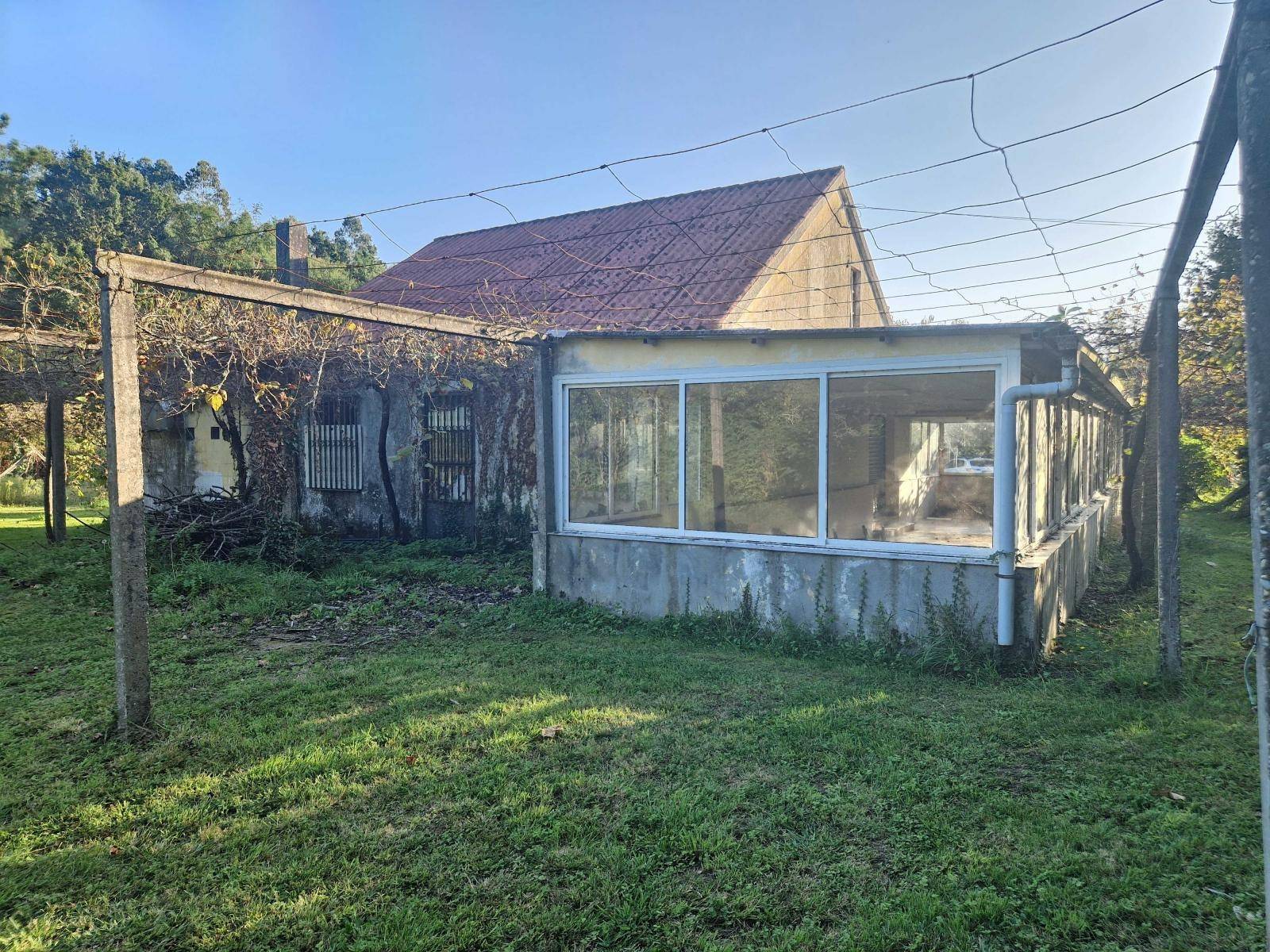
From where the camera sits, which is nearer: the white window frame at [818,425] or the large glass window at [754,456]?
the white window frame at [818,425]

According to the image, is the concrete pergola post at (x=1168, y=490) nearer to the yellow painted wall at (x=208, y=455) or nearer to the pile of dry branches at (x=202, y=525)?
the pile of dry branches at (x=202, y=525)

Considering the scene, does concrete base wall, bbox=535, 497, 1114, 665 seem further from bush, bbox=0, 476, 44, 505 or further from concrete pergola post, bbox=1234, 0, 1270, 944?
bush, bbox=0, 476, 44, 505

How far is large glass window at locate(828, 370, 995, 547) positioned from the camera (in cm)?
633

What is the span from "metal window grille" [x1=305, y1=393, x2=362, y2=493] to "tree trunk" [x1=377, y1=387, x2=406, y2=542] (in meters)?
0.59

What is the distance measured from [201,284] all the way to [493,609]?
4294 millimetres

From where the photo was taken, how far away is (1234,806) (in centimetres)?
356

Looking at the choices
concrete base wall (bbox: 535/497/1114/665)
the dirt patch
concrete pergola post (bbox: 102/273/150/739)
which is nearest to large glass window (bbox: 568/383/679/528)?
concrete base wall (bbox: 535/497/1114/665)

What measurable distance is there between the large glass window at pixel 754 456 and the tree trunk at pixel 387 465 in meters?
6.72

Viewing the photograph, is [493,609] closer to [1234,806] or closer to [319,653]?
[319,653]

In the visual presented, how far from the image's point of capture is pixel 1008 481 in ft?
19.6

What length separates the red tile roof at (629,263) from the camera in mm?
12383

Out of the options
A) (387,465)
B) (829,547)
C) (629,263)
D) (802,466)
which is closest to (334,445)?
(387,465)

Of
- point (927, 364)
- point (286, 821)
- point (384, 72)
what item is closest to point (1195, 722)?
point (927, 364)

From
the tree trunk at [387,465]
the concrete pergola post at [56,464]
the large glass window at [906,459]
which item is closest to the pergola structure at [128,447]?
the large glass window at [906,459]
